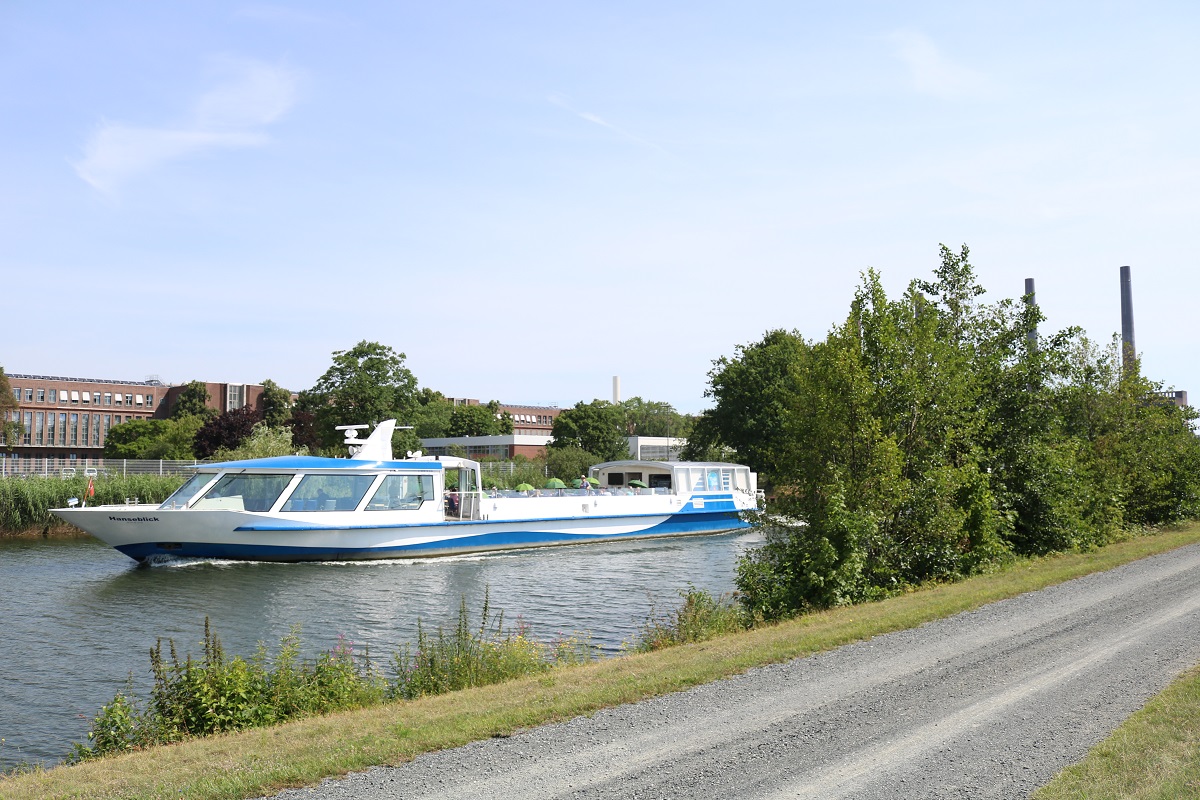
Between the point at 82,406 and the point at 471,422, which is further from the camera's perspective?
the point at 471,422

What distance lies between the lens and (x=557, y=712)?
898 centimetres

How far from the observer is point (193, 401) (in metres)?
108

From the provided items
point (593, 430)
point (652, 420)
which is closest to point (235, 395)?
point (593, 430)

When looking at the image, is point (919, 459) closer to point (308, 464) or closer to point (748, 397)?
point (308, 464)

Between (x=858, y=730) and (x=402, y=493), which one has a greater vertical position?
(x=402, y=493)

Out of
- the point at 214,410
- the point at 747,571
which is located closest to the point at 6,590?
the point at 747,571

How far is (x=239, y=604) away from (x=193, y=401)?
93.6 m

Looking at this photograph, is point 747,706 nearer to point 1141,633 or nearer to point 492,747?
point 492,747

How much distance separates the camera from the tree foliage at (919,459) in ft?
56.7

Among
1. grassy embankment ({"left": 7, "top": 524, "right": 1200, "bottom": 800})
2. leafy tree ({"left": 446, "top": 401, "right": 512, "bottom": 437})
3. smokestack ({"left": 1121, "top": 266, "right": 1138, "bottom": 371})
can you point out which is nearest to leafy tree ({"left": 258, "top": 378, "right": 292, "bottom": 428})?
leafy tree ({"left": 446, "top": 401, "right": 512, "bottom": 437})

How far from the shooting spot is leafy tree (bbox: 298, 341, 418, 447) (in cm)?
7156

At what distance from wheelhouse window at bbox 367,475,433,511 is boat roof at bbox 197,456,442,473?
44cm

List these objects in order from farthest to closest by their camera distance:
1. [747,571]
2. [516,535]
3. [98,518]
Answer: [516,535] < [98,518] < [747,571]

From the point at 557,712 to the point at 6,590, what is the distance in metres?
20.4
